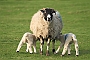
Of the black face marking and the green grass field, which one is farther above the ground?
the black face marking

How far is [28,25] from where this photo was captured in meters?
28.6

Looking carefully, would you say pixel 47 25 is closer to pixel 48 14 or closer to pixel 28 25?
pixel 48 14

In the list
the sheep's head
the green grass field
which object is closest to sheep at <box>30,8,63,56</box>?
the sheep's head

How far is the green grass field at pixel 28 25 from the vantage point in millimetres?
14969

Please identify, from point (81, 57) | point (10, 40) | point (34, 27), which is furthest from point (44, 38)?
point (10, 40)

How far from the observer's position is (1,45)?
17.5 m

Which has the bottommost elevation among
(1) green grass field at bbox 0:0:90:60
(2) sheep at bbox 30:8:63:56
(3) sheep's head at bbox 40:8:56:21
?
(1) green grass field at bbox 0:0:90:60

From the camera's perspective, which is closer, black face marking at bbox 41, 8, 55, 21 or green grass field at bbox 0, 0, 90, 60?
black face marking at bbox 41, 8, 55, 21

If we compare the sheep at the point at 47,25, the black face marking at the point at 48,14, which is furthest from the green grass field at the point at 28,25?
the black face marking at the point at 48,14

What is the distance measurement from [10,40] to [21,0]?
107 ft

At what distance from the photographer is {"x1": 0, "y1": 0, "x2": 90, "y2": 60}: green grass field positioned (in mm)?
14969

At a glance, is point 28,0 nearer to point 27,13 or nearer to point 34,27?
point 27,13

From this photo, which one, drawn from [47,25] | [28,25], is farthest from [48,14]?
[28,25]

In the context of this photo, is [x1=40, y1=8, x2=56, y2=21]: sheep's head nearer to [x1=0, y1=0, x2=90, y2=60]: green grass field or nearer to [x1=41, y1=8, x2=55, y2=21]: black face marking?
[x1=41, y1=8, x2=55, y2=21]: black face marking
